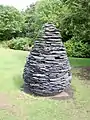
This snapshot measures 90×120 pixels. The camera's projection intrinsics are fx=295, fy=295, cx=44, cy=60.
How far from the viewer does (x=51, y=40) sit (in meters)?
11.2

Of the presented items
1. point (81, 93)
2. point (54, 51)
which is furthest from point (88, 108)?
point (54, 51)

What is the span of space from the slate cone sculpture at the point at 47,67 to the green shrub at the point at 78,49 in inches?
419

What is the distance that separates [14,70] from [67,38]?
10662 millimetres

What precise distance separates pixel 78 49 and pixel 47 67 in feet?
37.9

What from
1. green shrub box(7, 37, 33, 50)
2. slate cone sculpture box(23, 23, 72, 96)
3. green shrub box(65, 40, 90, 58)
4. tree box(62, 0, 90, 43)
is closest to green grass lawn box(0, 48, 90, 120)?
slate cone sculpture box(23, 23, 72, 96)

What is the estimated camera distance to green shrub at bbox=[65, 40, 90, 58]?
21848mm

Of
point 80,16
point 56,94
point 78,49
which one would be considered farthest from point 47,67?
point 78,49

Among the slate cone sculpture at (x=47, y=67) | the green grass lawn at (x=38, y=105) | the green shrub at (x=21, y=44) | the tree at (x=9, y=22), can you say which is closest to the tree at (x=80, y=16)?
the green grass lawn at (x=38, y=105)

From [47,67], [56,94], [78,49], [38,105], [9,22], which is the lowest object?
[78,49]

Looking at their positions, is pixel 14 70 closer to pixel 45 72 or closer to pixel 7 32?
pixel 45 72

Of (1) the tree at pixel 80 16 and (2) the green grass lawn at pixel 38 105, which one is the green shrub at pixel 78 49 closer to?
(1) the tree at pixel 80 16

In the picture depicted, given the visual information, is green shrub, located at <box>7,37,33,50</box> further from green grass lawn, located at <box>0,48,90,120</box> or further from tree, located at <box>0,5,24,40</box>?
green grass lawn, located at <box>0,48,90,120</box>

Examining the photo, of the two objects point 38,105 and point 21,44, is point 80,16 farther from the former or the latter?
point 21,44

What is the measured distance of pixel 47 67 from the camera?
1091 cm
